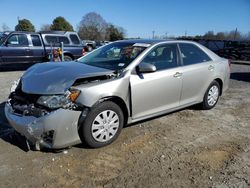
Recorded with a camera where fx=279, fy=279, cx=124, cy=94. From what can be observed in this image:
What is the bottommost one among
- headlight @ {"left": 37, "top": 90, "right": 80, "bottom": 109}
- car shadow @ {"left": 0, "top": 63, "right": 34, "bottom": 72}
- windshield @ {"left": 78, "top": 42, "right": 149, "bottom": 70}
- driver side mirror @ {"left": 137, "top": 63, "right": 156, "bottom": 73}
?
car shadow @ {"left": 0, "top": 63, "right": 34, "bottom": 72}

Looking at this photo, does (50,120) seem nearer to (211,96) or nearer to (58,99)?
(58,99)

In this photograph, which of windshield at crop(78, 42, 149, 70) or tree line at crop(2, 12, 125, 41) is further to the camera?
Answer: tree line at crop(2, 12, 125, 41)

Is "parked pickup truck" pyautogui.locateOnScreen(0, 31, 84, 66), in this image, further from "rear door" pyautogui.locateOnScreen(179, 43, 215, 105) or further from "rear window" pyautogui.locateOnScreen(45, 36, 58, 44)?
"rear door" pyautogui.locateOnScreen(179, 43, 215, 105)

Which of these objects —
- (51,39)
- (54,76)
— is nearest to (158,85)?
(54,76)

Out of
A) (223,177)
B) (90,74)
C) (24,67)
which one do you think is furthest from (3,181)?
(24,67)

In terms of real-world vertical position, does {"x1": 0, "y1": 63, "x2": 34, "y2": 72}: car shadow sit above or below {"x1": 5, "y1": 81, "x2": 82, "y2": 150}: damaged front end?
below

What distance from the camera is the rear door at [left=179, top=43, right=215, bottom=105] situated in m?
5.13

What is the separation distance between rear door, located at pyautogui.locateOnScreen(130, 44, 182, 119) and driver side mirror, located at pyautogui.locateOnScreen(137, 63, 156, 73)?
0.09m

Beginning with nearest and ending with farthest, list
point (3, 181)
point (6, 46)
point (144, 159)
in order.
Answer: point (3, 181)
point (144, 159)
point (6, 46)

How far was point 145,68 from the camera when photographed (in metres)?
4.27

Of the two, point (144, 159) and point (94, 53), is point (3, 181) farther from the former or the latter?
A: point (94, 53)

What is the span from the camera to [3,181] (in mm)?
3162

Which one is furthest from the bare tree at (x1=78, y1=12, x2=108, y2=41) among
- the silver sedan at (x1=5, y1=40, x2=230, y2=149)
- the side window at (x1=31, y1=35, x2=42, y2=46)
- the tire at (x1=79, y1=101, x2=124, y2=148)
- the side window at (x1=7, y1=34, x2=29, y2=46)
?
the tire at (x1=79, y1=101, x2=124, y2=148)

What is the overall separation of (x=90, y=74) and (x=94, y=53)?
1.56m
